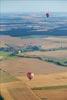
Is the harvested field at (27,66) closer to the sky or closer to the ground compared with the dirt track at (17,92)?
closer to the ground

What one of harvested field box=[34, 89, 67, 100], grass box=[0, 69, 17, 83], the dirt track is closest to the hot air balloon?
grass box=[0, 69, 17, 83]

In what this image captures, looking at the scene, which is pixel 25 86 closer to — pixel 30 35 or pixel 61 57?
pixel 61 57

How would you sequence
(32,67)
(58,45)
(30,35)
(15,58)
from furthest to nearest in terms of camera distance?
(30,35) < (58,45) < (15,58) < (32,67)

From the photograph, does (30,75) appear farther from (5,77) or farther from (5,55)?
(5,55)

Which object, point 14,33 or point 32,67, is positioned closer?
point 32,67

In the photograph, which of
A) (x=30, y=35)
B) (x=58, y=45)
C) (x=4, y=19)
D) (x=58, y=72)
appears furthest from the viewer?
(x=4, y=19)

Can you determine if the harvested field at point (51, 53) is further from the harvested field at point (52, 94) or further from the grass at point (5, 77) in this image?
the harvested field at point (52, 94)

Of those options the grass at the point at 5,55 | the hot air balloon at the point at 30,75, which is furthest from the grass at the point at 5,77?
the grass at the point at 5,55

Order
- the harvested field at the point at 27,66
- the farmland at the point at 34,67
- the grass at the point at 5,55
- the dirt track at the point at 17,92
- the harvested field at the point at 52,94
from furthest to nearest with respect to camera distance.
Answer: the grass at the point at 5,55, the harvested field at the point at 27,66, the farmland at the point at 34,67, the harvested field at the point at 52,94, the dirt track at the point at 17,92

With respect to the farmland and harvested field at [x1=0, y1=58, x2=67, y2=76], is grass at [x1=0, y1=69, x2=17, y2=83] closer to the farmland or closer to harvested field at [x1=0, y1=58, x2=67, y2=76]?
the farmland

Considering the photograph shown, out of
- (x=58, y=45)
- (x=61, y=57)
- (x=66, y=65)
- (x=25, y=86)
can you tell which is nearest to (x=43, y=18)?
(x=58, y=45)
